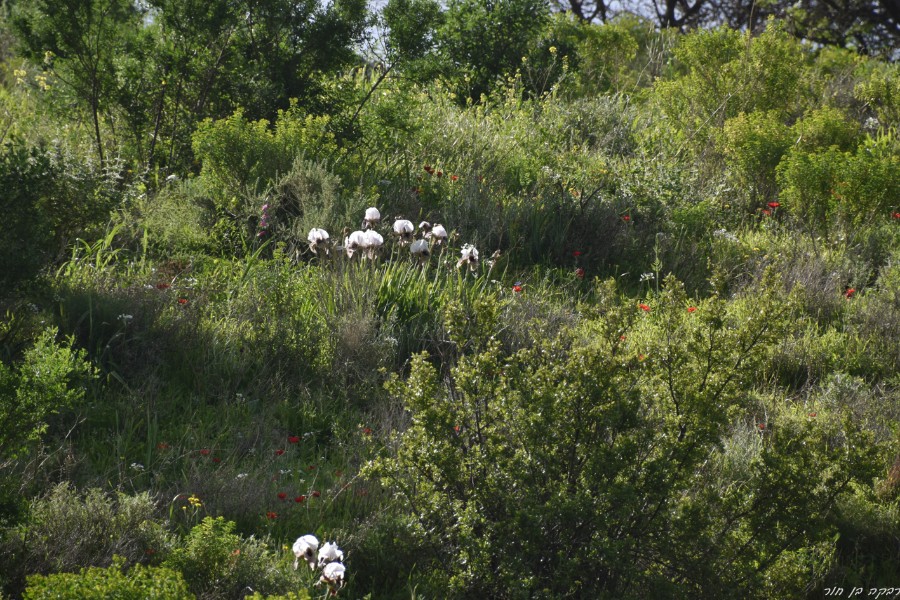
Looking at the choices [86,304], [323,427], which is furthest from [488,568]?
[86,304]

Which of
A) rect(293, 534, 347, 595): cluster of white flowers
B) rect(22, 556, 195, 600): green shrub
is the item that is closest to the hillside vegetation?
rect(22, 556, 195, 600): green shrub

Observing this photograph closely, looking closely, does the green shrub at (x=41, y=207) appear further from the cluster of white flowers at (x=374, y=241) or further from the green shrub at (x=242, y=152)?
the cluster of white flowers at (x=374, y=241)

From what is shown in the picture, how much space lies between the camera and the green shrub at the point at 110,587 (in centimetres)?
217

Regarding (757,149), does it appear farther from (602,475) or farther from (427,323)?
(602,475)

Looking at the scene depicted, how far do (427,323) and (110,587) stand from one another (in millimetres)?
2775

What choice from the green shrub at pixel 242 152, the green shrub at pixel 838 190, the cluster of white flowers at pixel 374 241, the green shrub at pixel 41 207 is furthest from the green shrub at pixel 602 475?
the green shrub at pixel 838 190

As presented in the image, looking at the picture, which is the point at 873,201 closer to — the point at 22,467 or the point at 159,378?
the point at 159,378

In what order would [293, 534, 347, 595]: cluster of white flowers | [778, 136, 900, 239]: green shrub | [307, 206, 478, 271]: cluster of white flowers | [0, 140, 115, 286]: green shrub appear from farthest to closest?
1. [778, 136, 900, 239]: green shrub
2. [307, 206, 478, 271]: cluster of white flowers
3. [0, 140, 115, 286]: green shrub
4. [293, 534, 347, 595]: cluster of white flowers

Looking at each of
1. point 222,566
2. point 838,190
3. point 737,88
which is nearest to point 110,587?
point 222,566

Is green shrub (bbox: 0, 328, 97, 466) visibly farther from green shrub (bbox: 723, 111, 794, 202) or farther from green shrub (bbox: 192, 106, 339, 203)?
green shrub (bbox: 723, 111, 794, 202)

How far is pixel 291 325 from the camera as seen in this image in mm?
4527

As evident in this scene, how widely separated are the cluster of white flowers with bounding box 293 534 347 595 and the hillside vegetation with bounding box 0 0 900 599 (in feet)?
0.42

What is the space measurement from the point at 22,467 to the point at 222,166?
121 inches

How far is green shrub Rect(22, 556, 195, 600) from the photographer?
2174 mm
